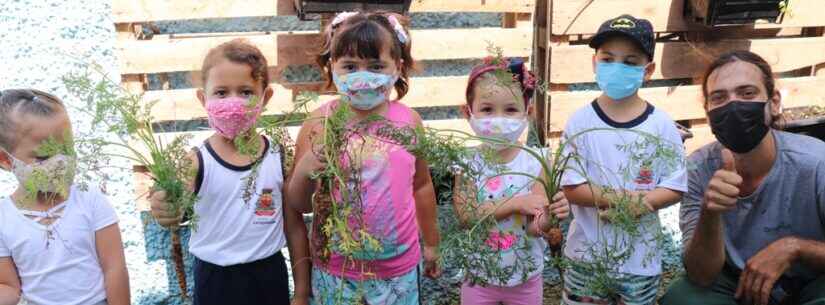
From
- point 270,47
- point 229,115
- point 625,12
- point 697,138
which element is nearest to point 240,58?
point 229,115

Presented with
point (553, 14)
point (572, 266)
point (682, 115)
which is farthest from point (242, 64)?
point (682, 115)

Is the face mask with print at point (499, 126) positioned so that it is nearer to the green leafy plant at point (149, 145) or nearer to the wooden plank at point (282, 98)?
the green leafy plant at point (149, 145)

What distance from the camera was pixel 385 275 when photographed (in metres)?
2.27

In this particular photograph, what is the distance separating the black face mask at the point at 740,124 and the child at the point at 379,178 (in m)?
1.01

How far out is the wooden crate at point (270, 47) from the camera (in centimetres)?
404

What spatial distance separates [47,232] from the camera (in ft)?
6.81

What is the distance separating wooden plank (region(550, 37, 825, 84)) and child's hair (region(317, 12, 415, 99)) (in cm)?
236

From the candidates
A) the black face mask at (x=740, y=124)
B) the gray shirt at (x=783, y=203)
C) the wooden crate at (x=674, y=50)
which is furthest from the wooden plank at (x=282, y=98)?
the black face mask at (x=740, y=124)

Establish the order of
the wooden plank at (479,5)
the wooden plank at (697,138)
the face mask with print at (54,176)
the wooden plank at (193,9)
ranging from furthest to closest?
the wooden plank at (697,138)
the wooden plank at (479,5)
the wooden plank at (193,9)
the face mask with print at (54,176)

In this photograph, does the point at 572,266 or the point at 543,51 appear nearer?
the point at 572,266

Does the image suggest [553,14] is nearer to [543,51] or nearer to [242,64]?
[543,51]

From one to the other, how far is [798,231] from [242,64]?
6.67 ft

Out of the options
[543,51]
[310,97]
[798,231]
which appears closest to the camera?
[310,97]

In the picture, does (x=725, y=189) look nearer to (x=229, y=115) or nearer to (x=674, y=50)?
(x=229, y=115)
